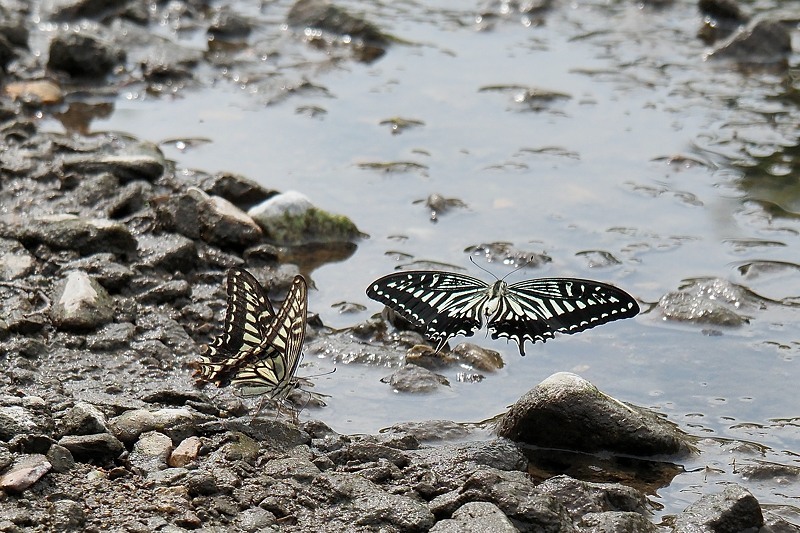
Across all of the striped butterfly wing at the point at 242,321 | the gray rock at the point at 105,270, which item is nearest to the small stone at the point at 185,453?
the striped butterfly wing at the point at 242,321

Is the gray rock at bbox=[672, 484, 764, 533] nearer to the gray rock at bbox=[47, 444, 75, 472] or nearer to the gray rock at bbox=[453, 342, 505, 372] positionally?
the gray rock at bbox=[453, 342, 505, 372]

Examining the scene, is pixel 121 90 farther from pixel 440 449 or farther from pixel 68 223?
pixel 440 449

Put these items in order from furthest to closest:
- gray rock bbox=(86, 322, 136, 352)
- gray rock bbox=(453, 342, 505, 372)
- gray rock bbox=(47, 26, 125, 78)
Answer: gray rock bbox=(47, 26, 125, 78), gray rock bbox=(453, 342, 505, 372), gray rock bbox=(86, 322, 136, 352)

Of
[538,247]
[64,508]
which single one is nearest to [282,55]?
[538,247]

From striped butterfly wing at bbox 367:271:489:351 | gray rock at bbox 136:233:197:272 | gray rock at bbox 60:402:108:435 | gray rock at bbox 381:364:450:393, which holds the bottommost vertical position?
gray rock at bbox 381:364:450:393

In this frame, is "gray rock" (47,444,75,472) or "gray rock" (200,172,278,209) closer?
"gray rock" (47,444,75,472)

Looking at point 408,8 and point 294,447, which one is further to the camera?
point 408,8

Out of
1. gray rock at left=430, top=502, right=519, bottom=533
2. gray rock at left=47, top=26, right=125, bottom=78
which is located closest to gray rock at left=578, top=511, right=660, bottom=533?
gray rock at left=430, top=502, right=519, bottom=533

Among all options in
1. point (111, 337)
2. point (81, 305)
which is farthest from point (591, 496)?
point (81, 305)
